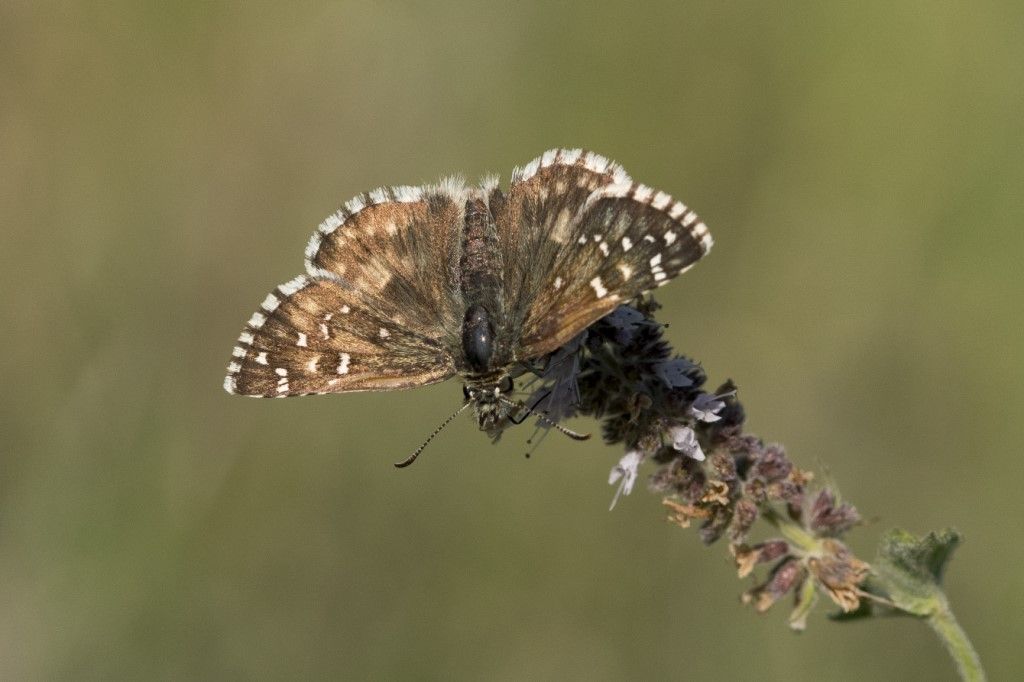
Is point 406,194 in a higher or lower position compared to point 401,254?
higher

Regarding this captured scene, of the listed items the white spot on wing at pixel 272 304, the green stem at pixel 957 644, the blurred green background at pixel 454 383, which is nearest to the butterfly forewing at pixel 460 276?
the white spot on wing at pixel 272 304

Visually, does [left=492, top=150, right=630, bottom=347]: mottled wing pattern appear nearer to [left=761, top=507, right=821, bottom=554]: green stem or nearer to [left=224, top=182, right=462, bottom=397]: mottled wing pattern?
[left=224, top=182, right=462, bottom=397]: mottled wing pattern

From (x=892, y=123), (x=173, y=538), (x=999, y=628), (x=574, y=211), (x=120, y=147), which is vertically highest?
(x=892, y=123)

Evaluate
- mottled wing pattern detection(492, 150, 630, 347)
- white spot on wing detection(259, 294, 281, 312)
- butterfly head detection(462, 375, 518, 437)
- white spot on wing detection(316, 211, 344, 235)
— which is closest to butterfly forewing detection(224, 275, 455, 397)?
white spot on wing detection(259, 294, 281, 312)

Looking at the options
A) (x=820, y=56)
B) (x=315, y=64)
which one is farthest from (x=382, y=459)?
(x=820, y=56)

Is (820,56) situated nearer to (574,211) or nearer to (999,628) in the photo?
(999,628)

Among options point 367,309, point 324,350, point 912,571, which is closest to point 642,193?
point 367,309

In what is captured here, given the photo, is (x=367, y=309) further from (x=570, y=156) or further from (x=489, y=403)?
(x=570, y=156)
